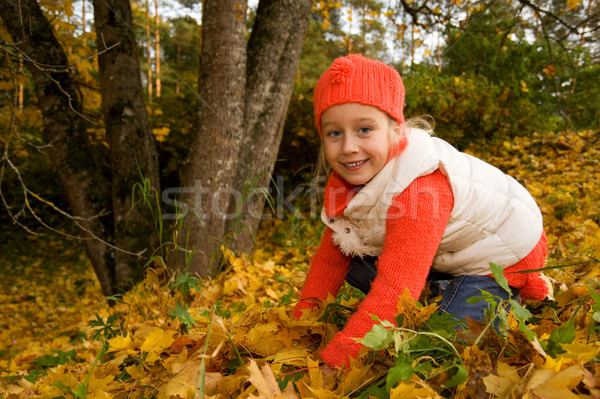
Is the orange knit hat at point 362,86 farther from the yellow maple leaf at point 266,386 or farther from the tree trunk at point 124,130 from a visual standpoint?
the tree trunk at point 124,130

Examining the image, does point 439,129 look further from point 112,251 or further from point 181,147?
point 112,251

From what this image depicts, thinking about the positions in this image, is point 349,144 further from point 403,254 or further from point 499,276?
point 499,276

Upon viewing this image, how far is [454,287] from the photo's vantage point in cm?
164

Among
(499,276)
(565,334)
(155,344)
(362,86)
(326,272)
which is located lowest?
(155,344)

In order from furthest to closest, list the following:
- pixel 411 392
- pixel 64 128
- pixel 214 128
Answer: pixel 64 128 < pixel 214 128 < pixel 411 392

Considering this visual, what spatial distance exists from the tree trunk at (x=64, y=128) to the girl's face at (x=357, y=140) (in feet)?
7.17

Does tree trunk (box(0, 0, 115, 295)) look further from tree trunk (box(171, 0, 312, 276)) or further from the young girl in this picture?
the young girl

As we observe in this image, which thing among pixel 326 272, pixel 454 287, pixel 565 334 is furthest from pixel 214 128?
pixel 565 334

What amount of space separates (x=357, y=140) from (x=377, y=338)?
2.62 ft

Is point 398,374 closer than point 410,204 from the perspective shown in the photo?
Yes

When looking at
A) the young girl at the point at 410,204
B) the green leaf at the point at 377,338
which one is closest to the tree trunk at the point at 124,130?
the young girl at the point at 410,204

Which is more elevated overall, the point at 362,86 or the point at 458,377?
the point at 362,86

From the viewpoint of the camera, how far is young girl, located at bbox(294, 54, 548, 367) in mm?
1426

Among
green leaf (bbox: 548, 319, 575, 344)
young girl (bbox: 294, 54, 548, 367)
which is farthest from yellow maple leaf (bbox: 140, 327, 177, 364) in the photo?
green leaf (bbox: 548, 319, 575, 344)
